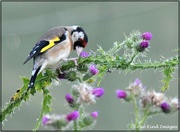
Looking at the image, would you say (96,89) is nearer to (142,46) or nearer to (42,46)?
(142,46)

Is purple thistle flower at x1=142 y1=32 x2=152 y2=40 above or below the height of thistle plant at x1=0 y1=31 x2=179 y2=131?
above

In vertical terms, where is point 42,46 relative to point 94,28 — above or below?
below

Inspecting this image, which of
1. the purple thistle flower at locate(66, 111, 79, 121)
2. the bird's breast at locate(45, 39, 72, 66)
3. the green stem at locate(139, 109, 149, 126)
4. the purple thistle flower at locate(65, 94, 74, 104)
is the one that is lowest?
the green stem at locate(139, 109, 149, 126)

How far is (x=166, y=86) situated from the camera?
3020mm

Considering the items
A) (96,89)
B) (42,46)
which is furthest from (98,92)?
(42,46)

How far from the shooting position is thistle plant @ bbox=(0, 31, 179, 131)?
233 cm

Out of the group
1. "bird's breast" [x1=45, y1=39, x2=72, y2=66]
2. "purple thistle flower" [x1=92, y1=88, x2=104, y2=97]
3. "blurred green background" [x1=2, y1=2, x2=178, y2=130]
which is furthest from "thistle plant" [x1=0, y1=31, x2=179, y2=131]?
"blurred green background" [x1=2, y1=2, x2=178, y2=130]

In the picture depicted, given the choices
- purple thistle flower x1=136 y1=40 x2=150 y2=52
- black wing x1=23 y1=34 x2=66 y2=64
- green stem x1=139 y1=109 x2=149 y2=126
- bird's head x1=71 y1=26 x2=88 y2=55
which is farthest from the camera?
bird's head x1=71 y1=26 x2=88 y2=55

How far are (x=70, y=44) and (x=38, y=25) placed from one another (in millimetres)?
20130

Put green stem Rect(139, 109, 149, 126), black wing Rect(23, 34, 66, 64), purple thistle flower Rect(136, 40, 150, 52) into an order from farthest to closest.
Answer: black wing Rect(23, 34, 66, 64)
purple thistle flower Rect(136, 40, 150, 52)
green stem Rect(139, 109, 149, 126)

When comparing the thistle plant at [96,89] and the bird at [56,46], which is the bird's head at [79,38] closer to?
the bird at [56,46]

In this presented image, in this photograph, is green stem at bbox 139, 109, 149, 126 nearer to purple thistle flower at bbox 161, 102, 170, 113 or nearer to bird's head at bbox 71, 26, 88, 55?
purple thistle flower at bbox 161, 102, 170, 113

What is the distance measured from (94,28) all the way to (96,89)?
22.6 meters

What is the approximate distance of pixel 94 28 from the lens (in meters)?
25.0
